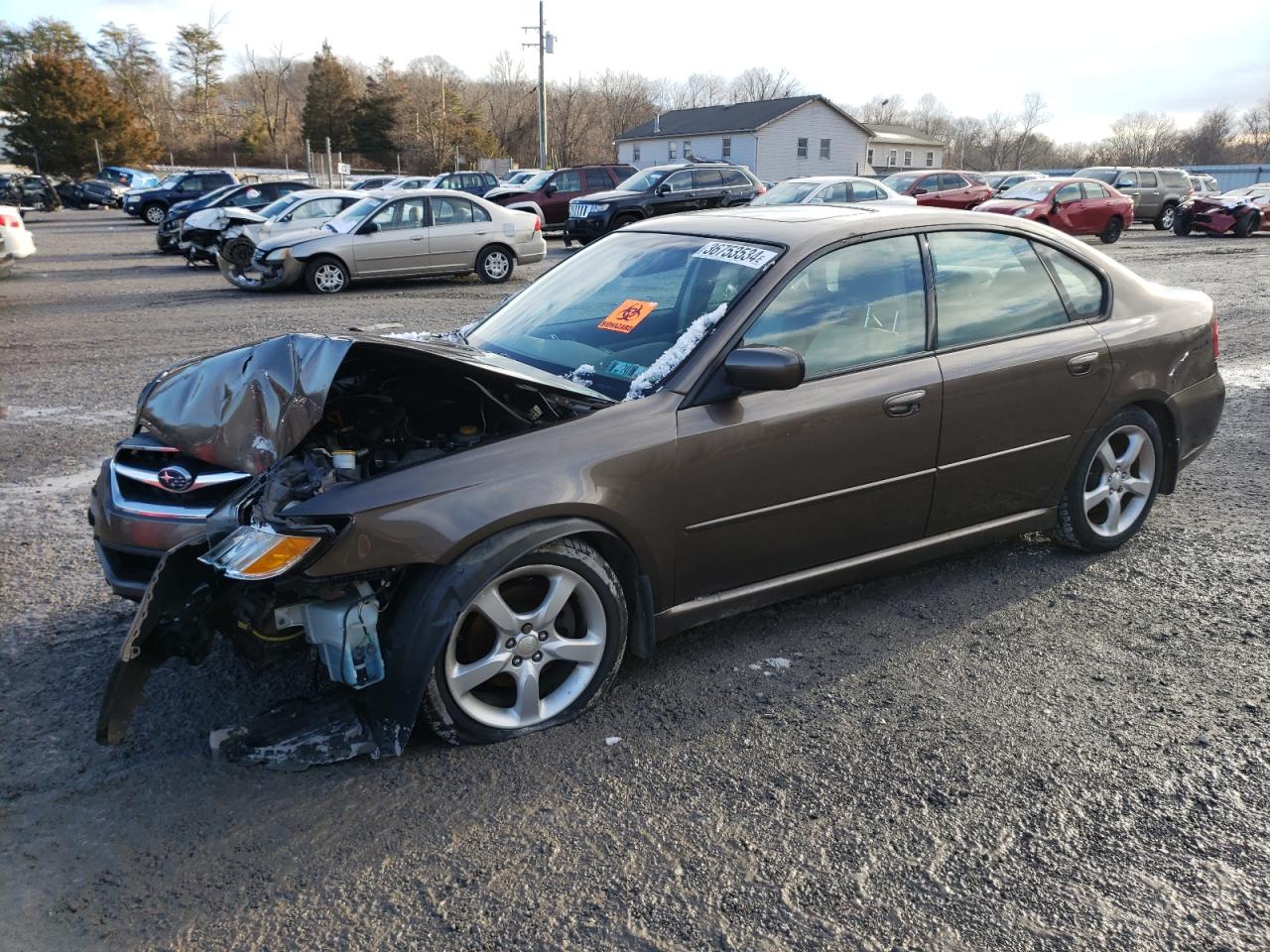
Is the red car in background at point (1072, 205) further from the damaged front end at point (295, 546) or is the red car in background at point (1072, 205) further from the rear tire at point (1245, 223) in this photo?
the damaged front end at point (295, 546)

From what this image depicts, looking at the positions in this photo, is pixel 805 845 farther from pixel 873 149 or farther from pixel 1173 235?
pixel 873 149

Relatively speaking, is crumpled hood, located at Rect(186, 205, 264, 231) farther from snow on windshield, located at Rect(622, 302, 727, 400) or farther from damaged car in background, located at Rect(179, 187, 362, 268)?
snow on windshield, located at Rect(622, 302, 727, 400)

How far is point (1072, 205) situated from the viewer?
22.5 metres

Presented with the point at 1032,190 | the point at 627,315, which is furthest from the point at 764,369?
the point at 1032,190

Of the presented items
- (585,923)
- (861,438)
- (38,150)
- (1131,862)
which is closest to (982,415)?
(861,438)

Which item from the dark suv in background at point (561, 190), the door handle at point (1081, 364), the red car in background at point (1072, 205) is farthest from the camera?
the dark suv in background at point (561, 190)

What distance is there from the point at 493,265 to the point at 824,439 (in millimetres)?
13505

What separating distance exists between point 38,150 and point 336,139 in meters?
24.1

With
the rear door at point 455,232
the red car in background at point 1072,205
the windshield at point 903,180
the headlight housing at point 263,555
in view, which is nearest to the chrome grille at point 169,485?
the headlight housing at point 263,555

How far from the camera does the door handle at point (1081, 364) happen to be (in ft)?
14.0

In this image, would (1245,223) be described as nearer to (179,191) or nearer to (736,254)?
(736,254)

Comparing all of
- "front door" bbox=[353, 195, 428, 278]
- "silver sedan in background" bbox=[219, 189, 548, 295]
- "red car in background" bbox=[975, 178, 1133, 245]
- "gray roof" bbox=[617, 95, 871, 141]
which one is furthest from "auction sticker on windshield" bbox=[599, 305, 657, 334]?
"gray roof" bbox=[617, 95, 871, 141]

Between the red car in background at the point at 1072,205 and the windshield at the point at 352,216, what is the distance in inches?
532

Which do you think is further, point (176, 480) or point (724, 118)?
point (724, 118)
